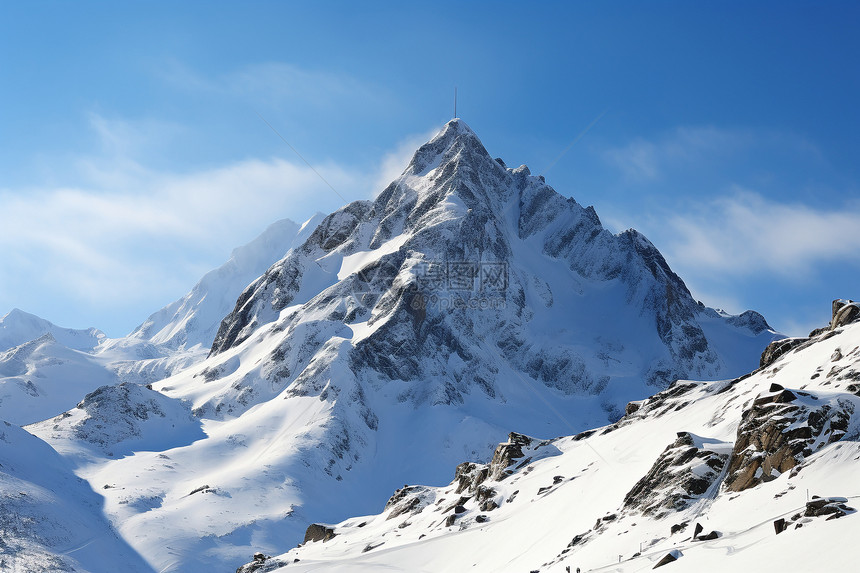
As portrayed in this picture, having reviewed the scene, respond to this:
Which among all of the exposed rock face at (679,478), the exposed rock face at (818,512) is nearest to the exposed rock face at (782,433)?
the exposed rock face at (679,478)

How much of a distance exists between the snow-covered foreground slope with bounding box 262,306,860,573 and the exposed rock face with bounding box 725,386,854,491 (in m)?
0.07

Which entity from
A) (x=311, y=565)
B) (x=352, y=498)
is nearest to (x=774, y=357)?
(x=311, y=565)

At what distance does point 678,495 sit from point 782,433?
6.60m

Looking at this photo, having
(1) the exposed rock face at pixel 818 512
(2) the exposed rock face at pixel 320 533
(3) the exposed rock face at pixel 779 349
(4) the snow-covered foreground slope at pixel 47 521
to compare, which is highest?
(4) the snow-covered foreground slope at pixel 47 521

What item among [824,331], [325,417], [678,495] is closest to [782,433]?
[678,495]

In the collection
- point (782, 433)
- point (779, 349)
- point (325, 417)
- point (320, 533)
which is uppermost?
point (325, 417)

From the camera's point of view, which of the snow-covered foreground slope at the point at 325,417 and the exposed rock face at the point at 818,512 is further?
the snow-covered foreground slope at the point at 325,417

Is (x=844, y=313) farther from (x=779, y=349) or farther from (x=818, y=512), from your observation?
(x=818, y=512)

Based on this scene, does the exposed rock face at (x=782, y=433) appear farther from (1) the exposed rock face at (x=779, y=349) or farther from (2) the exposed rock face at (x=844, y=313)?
(1) the exposed rock face at (x=779, y=349)

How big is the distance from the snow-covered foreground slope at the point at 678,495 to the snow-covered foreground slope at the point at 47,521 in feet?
94.3

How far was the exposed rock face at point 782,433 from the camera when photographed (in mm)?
36812

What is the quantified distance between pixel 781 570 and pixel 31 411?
21322 centimetres

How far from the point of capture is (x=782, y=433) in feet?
124

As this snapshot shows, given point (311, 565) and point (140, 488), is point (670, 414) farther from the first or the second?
point (140, 488)
